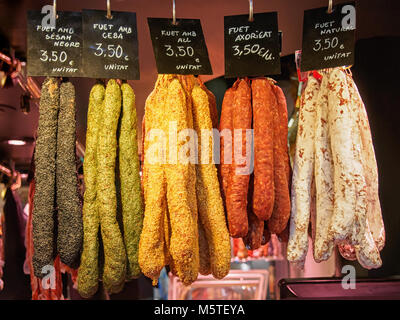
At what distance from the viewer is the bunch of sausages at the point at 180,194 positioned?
1905 millimetres

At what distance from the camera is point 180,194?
6.24 ft

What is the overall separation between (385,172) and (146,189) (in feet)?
6.35

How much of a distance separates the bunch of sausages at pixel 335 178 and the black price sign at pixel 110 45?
838 millimetres

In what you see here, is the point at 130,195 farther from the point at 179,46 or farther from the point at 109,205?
the point at 179,46

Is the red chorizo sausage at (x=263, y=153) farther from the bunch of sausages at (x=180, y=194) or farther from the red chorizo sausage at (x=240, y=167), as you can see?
the bunch of sausages at (x=180, y=194)

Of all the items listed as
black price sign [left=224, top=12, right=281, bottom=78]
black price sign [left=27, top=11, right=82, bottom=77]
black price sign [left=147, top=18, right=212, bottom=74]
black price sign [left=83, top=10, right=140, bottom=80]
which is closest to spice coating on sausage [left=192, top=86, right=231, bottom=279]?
black price sign [left=147, top=18, right=212, bottom=74]

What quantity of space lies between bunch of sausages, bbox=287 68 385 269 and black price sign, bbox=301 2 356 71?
0.07 m

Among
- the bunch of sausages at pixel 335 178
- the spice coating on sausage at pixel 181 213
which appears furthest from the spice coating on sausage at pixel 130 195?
the bunch of sausages at pixel 335 178

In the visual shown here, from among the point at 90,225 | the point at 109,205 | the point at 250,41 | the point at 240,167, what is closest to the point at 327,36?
the point at 250,41

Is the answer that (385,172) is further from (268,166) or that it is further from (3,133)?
(3,133)

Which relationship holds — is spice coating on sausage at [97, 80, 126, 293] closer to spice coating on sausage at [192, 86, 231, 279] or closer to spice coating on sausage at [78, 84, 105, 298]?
spice coating on sausage at [78, 84, 105, 298]

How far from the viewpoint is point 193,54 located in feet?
7.20

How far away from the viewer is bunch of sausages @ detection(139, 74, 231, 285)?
191cm

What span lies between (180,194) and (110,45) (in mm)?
790
